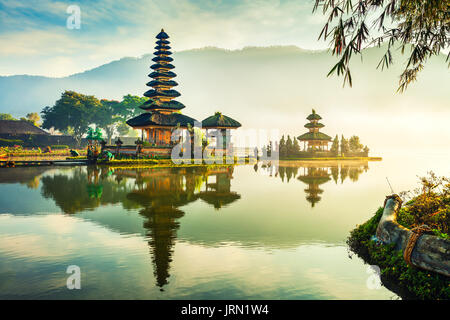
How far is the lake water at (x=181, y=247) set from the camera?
534 cm

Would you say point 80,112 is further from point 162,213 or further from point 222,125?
point 162,213

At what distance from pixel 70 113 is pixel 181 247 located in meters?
71.3

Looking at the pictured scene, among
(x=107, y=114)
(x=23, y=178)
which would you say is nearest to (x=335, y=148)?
(x=23, y=178)

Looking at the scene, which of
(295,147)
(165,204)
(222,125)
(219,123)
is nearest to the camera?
(165,204)

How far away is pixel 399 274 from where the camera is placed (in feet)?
19.0

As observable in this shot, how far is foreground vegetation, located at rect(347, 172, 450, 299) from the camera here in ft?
16.6

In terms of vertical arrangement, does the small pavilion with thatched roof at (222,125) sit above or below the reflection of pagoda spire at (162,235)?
above

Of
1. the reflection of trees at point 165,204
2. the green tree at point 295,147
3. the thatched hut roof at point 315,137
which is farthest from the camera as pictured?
the thatched hut roof at point 315,137

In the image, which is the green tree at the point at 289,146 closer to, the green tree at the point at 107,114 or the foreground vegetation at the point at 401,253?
the green tree at the point at 107,114

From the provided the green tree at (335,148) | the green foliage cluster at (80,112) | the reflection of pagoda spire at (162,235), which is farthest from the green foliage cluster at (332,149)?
the reflection of pagoda spire at (162,235)

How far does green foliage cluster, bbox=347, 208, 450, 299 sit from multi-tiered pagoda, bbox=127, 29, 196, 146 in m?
35.0
